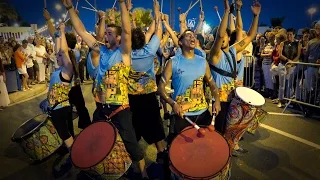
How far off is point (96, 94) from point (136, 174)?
1.30m

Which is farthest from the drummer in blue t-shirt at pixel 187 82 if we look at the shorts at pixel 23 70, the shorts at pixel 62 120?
the shorts at pixel 23 70

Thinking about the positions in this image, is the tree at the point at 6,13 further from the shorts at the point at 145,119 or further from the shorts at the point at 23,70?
the shorts at the point at 145,119

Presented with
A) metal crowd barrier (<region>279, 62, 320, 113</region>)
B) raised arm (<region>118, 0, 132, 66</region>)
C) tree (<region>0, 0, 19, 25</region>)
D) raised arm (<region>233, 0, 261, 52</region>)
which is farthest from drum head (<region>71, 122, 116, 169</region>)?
tree (<region>0, 0, 19, 25</region>)

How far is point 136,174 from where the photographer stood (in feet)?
14.0

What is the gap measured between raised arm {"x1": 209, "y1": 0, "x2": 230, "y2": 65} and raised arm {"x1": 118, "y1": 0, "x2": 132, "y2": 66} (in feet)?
3.96

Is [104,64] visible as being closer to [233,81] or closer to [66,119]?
[66,119]

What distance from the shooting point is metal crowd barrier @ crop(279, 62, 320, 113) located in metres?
7.23

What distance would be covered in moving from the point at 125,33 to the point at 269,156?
300 centimetres

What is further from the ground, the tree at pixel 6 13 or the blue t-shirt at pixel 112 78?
the tree at pixel 6 13

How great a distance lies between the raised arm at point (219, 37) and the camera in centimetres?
386

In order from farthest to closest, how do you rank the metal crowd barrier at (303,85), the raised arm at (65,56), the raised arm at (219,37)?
the metal crowd barrier at (303,85), the raised arm at (65,56), the raised arm at (219,37)

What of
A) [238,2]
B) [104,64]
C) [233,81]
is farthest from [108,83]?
[238,2]

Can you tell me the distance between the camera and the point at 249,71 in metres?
10.1

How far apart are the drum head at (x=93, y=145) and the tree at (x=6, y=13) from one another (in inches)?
2296
